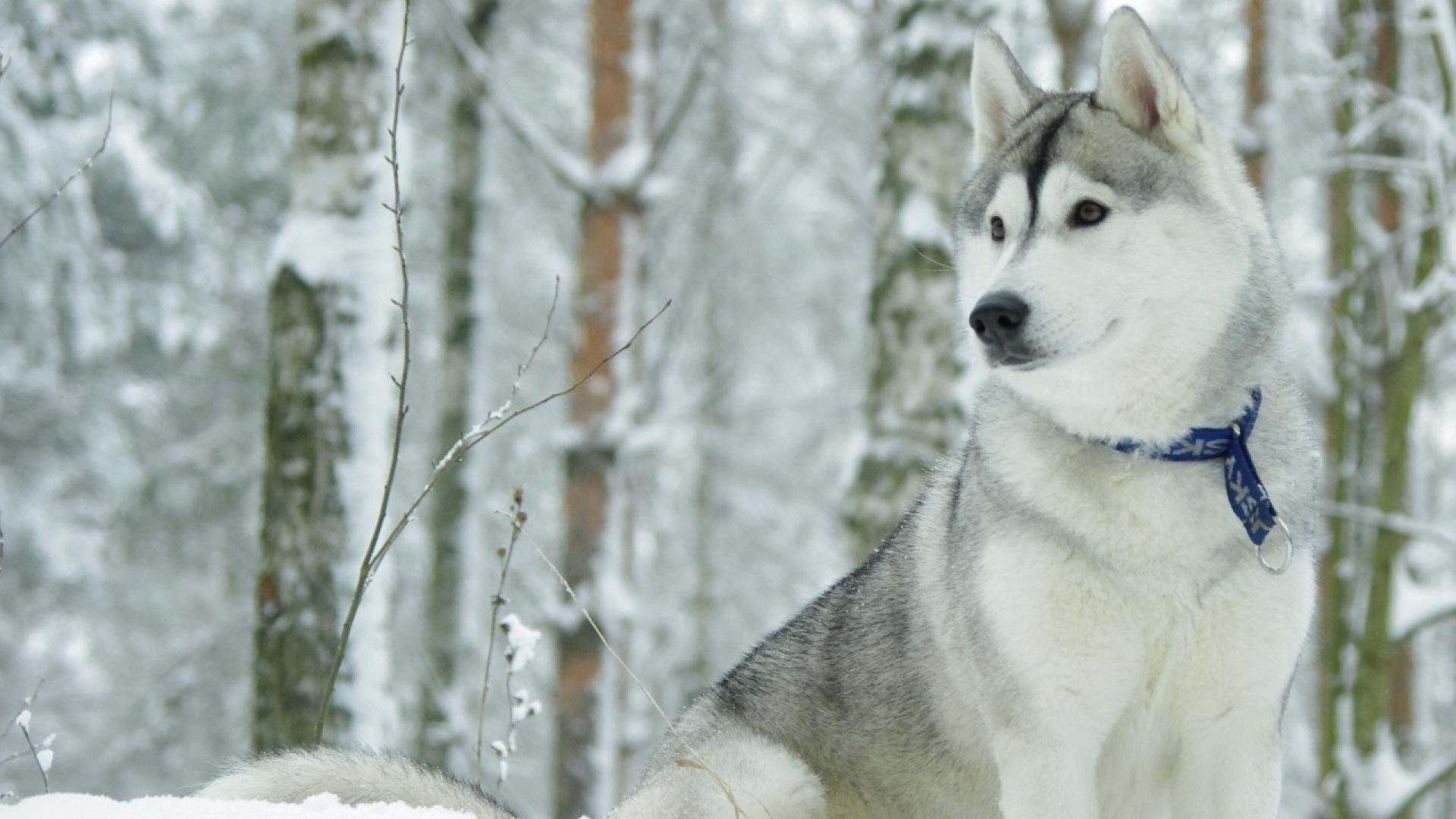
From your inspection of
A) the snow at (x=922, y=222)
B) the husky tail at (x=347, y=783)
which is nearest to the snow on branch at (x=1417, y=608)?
the snow at (x=922, y=222)

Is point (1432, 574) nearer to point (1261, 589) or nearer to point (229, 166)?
point (1261, 589)

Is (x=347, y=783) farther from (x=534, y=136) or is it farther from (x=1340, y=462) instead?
(x=1340, y=462)

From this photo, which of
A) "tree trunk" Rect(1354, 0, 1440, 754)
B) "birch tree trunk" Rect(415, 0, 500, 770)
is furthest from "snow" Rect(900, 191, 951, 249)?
"birch tree trunk" Rect(415, 0, 500, 770)

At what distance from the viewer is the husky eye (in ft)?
8.55

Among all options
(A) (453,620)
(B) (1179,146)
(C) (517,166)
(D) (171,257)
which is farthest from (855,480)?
(D) (171,257)

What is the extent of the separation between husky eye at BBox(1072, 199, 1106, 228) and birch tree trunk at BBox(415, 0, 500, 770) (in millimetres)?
7469

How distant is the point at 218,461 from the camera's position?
1250 centimetres

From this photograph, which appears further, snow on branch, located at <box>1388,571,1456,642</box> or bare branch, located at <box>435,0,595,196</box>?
bare branch, located at <box>435,0,595,196</box>

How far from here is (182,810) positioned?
92.0 inches

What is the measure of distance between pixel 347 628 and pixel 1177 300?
1979mm

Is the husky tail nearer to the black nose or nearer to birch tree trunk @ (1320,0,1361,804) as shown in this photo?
the black nose

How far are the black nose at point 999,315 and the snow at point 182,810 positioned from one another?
4.84 ft

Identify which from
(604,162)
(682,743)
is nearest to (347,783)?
(682,743)

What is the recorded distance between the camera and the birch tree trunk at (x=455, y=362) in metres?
9.62
